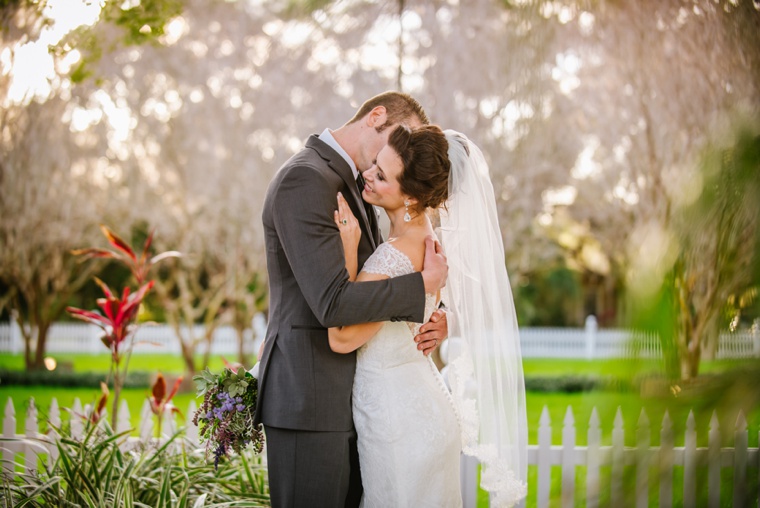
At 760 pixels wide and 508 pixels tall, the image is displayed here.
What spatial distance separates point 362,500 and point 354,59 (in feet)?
28.5

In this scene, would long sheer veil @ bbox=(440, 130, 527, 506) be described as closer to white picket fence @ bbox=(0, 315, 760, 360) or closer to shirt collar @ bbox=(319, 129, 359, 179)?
shirt collar @ bbox=(319, 129, 359, 179)

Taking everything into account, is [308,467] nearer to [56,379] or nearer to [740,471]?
[740,471]

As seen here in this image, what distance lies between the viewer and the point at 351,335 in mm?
2492

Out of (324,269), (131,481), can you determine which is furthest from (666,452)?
(131,481)

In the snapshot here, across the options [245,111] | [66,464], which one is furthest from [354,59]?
[66,464]

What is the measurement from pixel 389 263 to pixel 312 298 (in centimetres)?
32

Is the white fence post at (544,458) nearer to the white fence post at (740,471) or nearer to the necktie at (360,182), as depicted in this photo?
the necktie at (360,182)

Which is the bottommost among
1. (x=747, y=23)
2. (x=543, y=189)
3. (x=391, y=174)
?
(x=391, y=174)

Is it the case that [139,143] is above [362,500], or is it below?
above

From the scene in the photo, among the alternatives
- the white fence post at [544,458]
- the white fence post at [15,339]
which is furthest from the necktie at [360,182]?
the white fence post at [15,339]

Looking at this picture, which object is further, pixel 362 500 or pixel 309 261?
pixel 362 500

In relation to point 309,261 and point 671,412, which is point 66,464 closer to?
point 309,261

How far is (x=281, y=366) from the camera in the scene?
260 centimetres

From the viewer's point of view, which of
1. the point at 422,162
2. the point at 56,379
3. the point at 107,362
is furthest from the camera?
the point at 107,362
